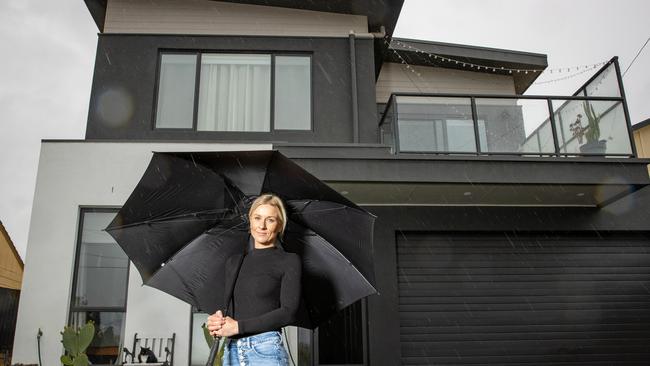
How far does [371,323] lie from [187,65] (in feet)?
15.8

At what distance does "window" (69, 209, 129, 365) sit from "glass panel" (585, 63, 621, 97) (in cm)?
691

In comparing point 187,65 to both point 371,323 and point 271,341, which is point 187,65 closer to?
point 371,323

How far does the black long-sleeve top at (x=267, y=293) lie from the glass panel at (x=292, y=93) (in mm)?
5938

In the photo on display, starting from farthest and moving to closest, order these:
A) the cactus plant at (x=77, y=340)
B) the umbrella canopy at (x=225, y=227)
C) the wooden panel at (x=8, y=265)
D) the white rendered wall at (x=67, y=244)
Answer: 1. the wooden panel at (x=8, y=265)
2. the white rendered wall at (x=67, y=244)
3. the cactus plant at (x=77, y=340)
4. the umbrella canopy at (x=225, y=227)

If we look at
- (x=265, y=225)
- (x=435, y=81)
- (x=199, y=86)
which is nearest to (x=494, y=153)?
(x=435, y=81)

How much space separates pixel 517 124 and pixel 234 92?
4198mm

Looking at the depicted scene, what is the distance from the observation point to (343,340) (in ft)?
24.4

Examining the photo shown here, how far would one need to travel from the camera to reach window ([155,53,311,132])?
8.13m

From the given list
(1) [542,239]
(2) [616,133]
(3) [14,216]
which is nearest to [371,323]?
(1) [542,239]

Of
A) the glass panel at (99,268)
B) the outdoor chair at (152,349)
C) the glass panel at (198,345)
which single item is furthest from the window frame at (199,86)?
the outdoor chair at (152,349)

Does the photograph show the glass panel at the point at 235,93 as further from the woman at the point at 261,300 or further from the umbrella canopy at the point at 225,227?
the woman at the point at 261,300

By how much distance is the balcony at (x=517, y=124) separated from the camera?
23.7 ft

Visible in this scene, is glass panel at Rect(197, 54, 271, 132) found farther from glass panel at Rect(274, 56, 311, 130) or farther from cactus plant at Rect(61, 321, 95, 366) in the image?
cactus plant at Rect(61, 321, 95, 366)

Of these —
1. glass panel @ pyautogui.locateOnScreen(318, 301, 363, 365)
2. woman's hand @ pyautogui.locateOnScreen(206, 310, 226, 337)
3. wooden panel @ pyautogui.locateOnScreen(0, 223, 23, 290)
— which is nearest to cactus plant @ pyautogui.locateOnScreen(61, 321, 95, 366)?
glass panel @ pyautogui.locateOnScreen(318, 301, 363, 365)
